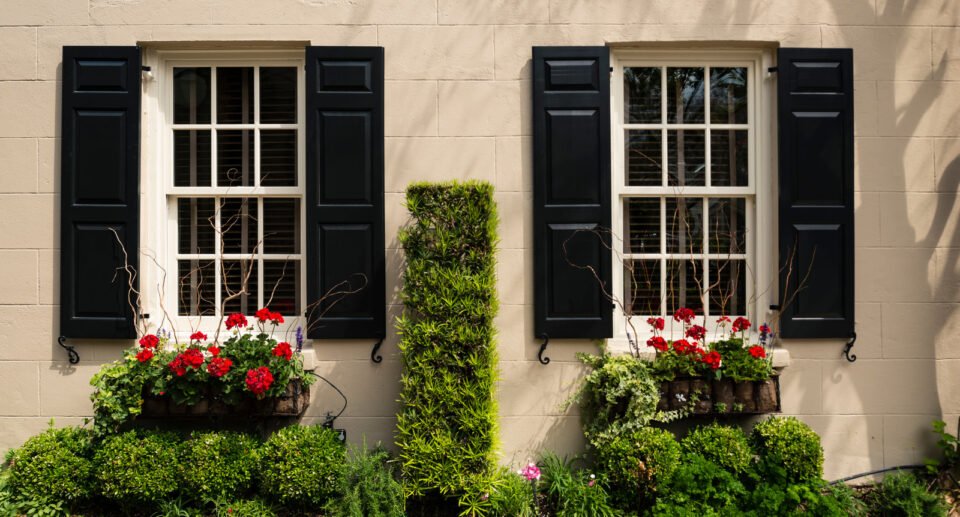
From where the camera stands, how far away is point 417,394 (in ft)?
11.9

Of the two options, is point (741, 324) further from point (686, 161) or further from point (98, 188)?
point (98, 188)

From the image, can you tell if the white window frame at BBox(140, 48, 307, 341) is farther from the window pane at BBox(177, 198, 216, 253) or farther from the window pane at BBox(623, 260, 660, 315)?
the window pane at BBox(623, 260, 660, 315)

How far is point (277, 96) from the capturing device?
4.18 metres

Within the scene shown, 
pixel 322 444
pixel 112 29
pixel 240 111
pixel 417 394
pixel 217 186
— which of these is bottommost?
pixel 322 444

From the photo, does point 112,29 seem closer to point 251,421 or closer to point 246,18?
point 246,18

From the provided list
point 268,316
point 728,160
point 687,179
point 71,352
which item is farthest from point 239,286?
point 728,160

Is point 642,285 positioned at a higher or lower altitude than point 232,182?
lower

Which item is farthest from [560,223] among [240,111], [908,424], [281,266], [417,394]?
[908,424]

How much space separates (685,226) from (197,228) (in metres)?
3.43

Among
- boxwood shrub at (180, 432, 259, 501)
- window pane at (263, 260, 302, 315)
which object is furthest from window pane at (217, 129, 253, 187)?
boxwood shrub at (180, 432, 259, 501)

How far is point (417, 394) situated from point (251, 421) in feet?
3.92

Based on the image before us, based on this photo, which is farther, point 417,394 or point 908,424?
point 908,424

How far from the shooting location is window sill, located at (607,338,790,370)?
395cm

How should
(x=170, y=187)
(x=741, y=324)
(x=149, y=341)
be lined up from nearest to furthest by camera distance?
(x=149, y=341) → (x=741, y=324) → (x=170, y=187)
